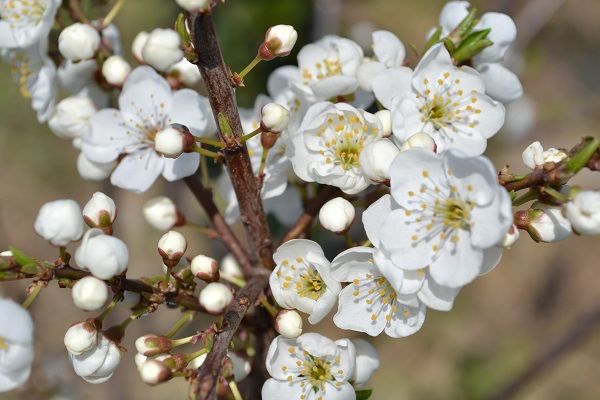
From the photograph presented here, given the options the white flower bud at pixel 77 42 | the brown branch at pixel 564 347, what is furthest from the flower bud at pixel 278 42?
the brown branch at pixel 564 347

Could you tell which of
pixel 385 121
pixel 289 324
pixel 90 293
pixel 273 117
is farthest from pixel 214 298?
pixel 385 121

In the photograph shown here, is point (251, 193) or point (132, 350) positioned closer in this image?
point (251, 193)

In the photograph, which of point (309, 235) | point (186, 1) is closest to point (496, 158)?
point (309, 235)

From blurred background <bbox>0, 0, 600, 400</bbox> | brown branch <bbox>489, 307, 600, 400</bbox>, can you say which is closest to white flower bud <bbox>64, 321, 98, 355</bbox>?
brown branch <bbox>489, 307, 600, 400</bbox>

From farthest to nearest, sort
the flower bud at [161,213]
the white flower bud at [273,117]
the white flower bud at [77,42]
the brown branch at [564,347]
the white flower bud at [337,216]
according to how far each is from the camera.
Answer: the brown branch at [564,347]
the flower bud at [161,213]
the white flower bud at [77,42]
the white flower bud at [337,216]
the white flower bud at [273,117]

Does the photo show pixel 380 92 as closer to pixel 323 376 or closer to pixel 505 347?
pixel 323 376

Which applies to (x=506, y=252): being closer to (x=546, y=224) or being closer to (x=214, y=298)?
(x=546, y=224)

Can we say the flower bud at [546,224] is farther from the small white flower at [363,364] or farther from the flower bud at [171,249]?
the flower bud at [171,249]
